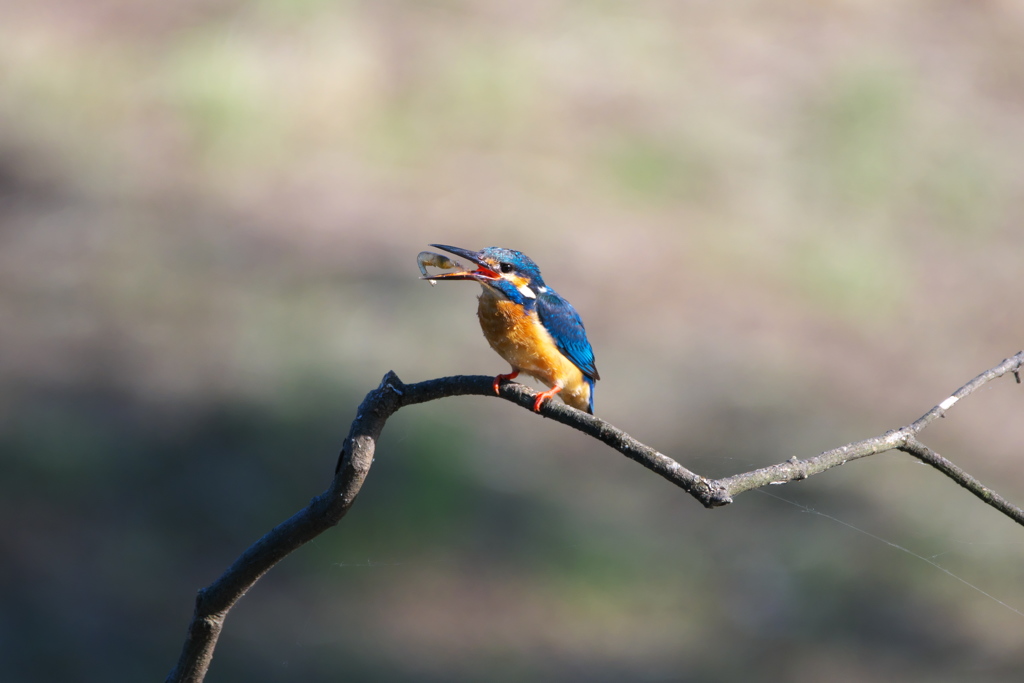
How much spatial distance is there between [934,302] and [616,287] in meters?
2.34

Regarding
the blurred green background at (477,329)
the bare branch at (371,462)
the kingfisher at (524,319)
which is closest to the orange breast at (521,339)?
the kingfisher at (524,319)

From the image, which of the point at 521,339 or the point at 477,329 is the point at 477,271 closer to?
the point at 521,339

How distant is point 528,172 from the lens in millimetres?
7602

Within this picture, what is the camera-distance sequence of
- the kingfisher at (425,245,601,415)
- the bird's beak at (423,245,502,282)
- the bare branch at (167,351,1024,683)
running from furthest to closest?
the kingfisher at (425,245,601,415) < the bird's beak at (423,245,502,282) < the bare branch at (167,351,1024,683)

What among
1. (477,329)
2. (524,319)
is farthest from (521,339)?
(477,329)

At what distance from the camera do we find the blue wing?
100 inches

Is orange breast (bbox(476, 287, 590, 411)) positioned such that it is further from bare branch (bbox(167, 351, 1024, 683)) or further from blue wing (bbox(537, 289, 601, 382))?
bare branch (bbox(167, 351, 1024, 683))

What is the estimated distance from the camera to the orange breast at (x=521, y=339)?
2.47 meters

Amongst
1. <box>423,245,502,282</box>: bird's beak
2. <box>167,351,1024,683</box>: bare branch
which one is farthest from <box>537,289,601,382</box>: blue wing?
<box>167,351,1024,683</box>: bare branch

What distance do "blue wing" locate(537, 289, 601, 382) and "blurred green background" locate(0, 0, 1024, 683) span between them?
2245 mm

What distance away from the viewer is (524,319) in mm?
2480

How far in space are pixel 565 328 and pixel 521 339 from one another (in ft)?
0.59

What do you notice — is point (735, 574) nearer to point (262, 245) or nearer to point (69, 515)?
point (69, 515)

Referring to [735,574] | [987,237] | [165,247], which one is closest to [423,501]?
[735,574]
